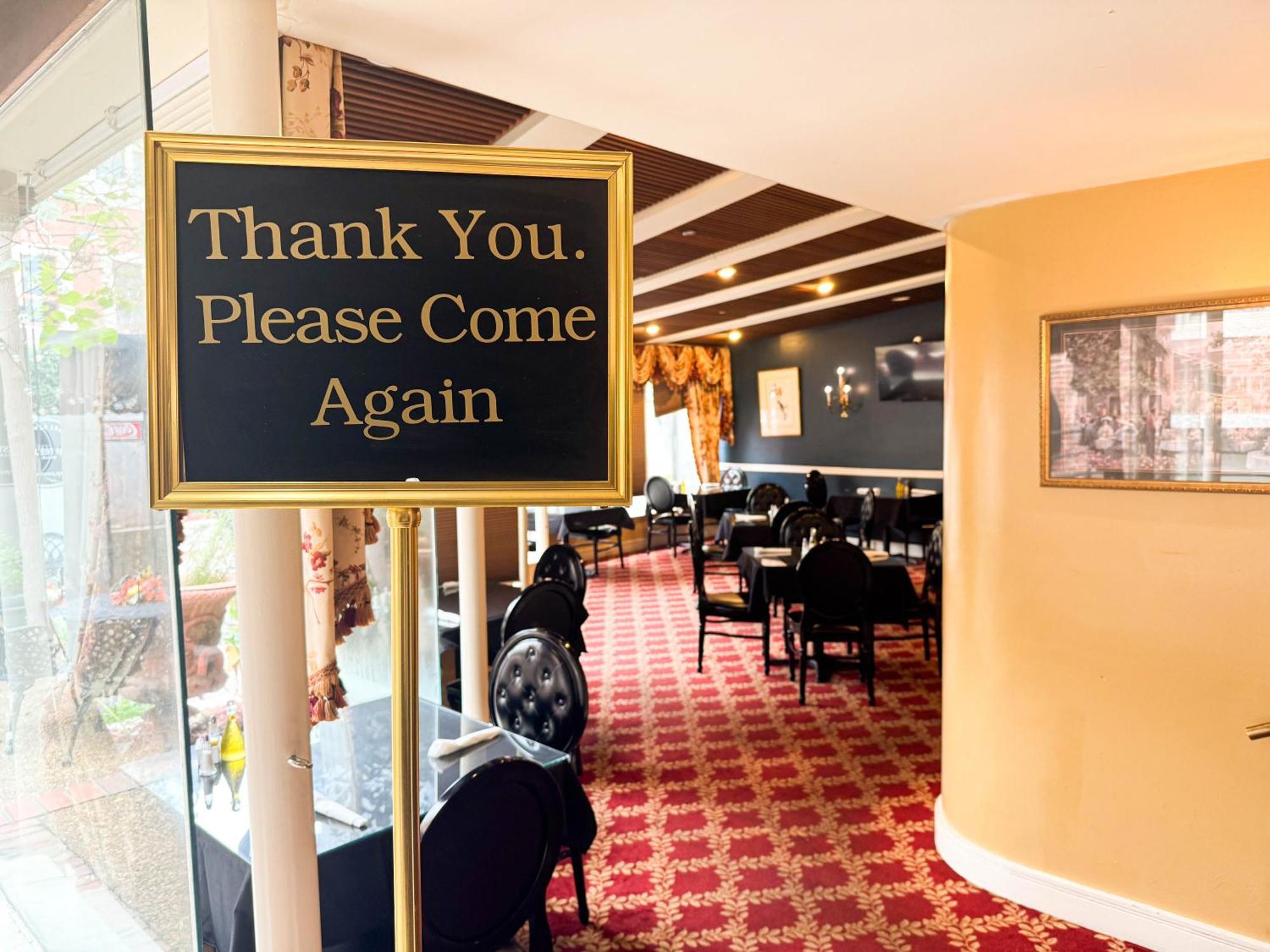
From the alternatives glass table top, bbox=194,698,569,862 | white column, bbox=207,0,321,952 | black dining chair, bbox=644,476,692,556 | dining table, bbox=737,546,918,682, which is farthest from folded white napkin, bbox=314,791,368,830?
black dining chair, bbox=644,476,692,556

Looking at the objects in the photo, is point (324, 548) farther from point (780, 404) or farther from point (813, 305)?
point (780, 404)

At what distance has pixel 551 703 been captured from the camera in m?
2.78

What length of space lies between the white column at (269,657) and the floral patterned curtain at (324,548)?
19 centimetres

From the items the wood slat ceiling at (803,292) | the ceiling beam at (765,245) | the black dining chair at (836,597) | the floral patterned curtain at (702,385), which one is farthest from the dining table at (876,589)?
the floral patterned curtain at (702,385)

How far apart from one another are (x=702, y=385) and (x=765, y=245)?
599cm

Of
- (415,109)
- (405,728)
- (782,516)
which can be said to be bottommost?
(782,516)

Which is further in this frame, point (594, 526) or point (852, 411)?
point (852, 411)

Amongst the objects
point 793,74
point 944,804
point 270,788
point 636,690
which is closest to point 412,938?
point 270,788

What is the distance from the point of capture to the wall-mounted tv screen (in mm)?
8188

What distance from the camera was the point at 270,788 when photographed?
4.85ft

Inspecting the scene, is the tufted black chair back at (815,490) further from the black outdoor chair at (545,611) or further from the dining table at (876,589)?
the black outdoor chair at (545,611)

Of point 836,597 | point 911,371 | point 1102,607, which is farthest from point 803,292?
point 1102,607

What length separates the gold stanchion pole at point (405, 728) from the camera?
1148 millimetres

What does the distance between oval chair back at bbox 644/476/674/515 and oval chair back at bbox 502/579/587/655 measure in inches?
235
